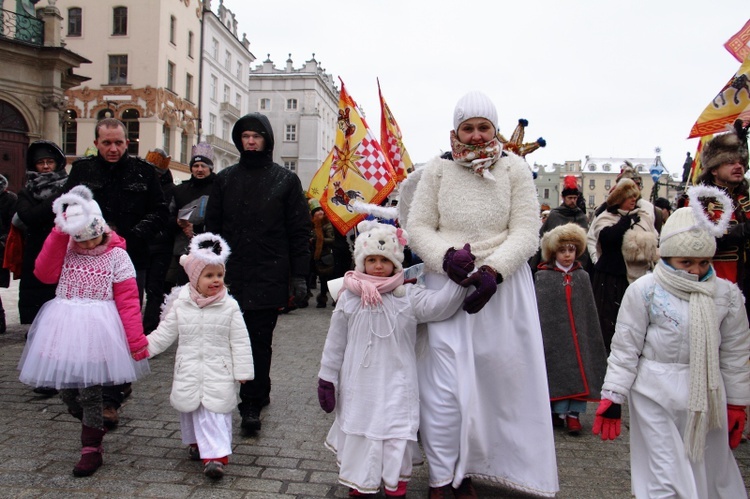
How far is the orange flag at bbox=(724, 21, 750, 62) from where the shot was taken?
4.46 meters

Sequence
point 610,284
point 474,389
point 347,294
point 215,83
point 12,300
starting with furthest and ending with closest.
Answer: point 215,83 < point 12,300 < point 610,284 < point 347,294 < point 474,389

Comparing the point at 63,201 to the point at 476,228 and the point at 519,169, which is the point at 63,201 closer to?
the point at 476,228

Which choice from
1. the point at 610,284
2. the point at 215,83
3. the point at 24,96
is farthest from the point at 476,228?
the point at 215,83

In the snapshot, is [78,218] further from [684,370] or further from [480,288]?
[684,370]

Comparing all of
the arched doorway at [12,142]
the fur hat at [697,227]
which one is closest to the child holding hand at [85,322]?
the fur hat at [697,227]

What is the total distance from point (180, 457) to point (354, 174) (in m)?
5.44

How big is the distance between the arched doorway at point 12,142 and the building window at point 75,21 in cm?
1747

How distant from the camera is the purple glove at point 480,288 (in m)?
3.05

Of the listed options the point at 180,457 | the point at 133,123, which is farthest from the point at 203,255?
the point at 133,123

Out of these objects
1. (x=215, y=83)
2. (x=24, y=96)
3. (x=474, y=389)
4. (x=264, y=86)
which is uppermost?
(x=264, y=86)

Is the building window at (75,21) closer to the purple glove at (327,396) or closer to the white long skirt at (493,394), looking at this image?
the purple glove at (327,396)

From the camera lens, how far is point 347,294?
3.51 meters

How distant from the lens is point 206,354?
3.74 m

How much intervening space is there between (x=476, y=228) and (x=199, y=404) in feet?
6.29
